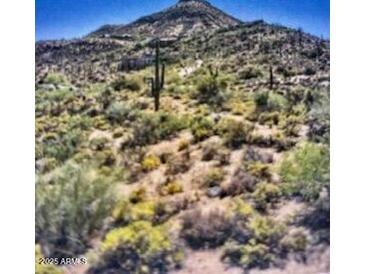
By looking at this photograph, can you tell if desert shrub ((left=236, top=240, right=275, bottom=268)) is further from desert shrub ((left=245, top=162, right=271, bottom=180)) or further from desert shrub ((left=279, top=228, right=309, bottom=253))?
desert shrub ((left=245, top=162, right=271, bottom=180))

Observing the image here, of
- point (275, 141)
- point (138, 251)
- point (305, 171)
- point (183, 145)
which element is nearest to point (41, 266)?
point (138, 251)

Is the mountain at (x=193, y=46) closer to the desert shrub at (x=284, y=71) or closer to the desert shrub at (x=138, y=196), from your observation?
the desert shrub at (x=284, y=71)

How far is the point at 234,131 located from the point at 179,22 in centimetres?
94

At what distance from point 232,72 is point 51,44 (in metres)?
1.41

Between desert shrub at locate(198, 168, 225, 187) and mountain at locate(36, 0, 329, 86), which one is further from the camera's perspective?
mountain at locate(36, 0, 329, 86)

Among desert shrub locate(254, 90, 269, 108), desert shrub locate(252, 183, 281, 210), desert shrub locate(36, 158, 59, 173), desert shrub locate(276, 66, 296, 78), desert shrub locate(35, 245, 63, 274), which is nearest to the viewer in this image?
desert shrub locate(35, 245, 63, 274)

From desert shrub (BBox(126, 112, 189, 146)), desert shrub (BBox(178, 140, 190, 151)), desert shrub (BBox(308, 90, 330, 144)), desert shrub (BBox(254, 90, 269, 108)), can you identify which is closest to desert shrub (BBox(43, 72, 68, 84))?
desert shrub (BBox(126, 112, 189, 146))

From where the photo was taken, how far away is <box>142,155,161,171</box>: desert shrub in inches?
284

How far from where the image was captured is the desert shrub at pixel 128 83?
734cm

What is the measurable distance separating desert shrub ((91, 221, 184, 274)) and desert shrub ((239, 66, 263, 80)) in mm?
1349

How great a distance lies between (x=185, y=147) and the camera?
24.2ft

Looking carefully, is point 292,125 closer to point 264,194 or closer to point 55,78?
point 264,194
